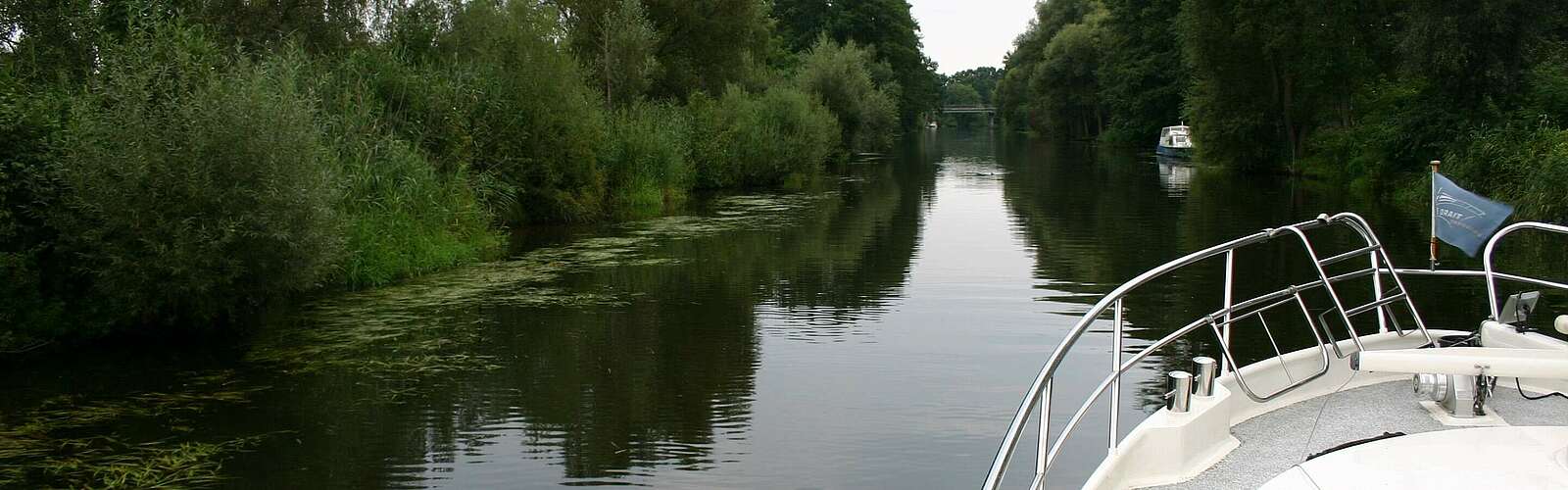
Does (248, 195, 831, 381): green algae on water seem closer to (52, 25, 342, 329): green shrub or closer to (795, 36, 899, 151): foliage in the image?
(52, 25, 342, 329): green shrub

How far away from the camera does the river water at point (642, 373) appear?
799cm

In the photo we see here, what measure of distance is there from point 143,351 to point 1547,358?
34.9 ft

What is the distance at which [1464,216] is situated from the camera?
7016mm

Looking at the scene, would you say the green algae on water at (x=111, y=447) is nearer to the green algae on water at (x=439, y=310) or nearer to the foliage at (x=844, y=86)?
the green algae on water at (x=439, y=310)

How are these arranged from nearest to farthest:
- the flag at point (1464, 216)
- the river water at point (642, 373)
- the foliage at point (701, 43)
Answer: the flag at point (1464, 216)
the river water at point (642, 373)
the foliage at point (701, 43)

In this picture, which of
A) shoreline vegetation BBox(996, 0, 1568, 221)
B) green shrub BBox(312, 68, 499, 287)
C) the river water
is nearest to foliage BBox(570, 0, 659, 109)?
the river water

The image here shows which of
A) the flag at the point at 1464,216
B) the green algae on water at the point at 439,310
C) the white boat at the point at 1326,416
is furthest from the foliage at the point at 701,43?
the flag at the point at 1464,216

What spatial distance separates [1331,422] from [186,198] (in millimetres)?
9328

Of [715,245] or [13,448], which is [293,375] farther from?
[715,245]

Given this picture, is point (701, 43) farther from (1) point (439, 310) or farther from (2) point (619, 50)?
(1) point (439, 310)

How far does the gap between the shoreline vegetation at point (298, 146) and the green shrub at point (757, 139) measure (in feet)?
0.34

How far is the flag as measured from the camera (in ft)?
22.4

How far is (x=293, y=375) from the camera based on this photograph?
34.0 feet

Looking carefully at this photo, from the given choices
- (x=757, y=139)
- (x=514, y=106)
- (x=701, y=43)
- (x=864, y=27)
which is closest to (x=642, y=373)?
(x=514, y=106)
